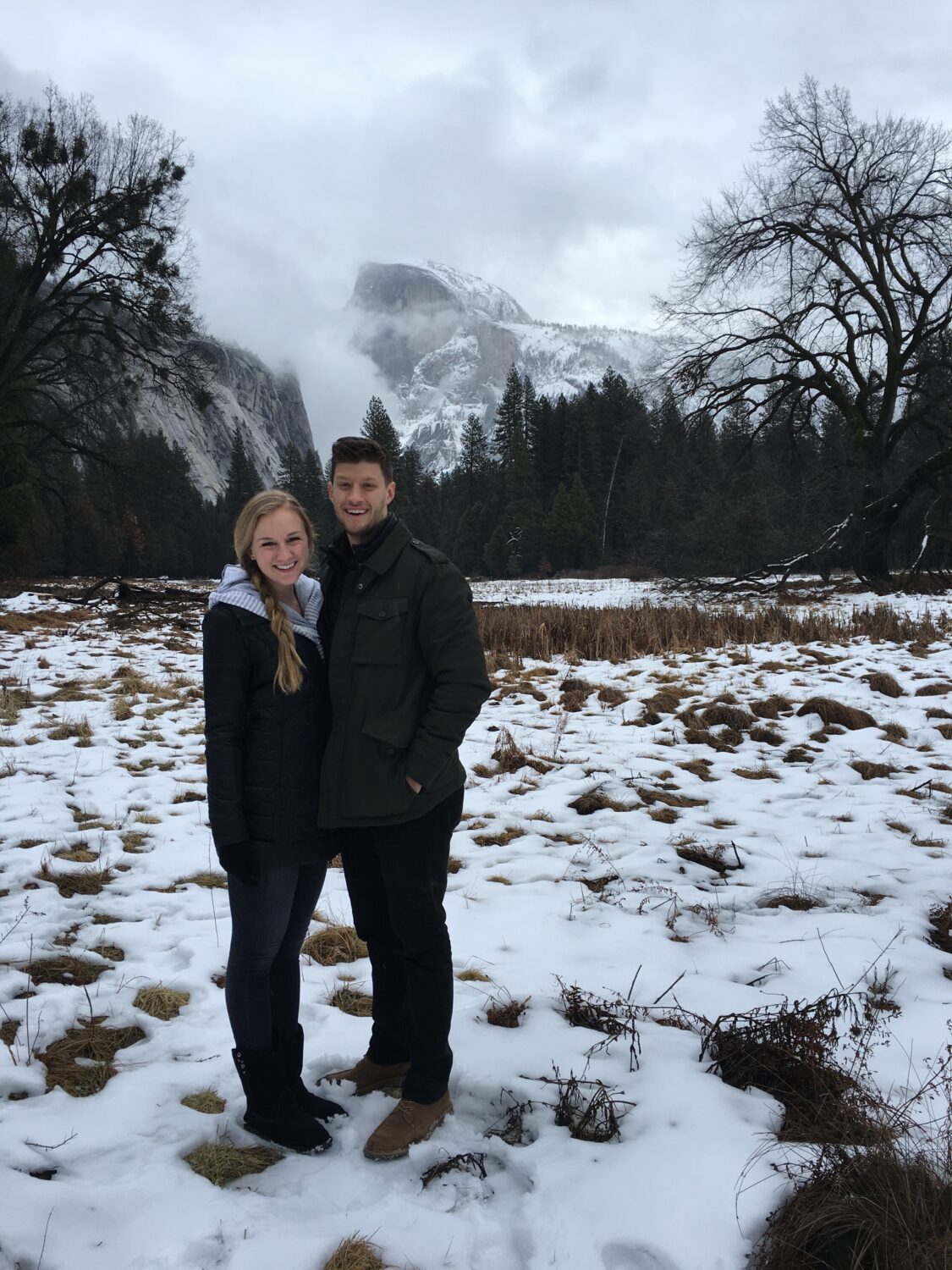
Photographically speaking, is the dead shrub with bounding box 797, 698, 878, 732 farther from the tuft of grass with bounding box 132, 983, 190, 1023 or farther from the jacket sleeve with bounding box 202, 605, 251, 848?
the jacket sleeve with bounding box 202, 605, 251, 848

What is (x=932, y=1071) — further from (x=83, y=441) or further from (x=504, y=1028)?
(x=83, y=441)

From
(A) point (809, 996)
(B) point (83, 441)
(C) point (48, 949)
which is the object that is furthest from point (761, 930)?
(B) point (83, 441)

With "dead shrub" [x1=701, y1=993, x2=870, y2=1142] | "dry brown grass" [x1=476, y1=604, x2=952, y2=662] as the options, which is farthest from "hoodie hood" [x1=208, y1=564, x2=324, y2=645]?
"dry brown grass" [x1=476, y1=604, x2=952, y2=662]

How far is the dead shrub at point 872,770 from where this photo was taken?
4.96 meters

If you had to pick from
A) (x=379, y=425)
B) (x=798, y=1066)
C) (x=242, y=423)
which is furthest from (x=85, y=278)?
(x=242, y=423)

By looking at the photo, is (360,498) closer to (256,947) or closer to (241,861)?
(241,861)

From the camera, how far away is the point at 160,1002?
106 inches

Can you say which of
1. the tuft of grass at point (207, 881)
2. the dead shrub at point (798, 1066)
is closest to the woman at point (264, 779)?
the dead shrub at point (798, 1066)

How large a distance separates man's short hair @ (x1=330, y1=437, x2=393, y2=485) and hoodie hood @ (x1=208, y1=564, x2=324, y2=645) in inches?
14.9

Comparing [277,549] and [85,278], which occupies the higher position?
[85,278]

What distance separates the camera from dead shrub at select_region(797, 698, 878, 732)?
19.9ft

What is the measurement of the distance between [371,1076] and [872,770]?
166 inches

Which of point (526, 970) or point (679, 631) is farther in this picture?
point (679, 631)

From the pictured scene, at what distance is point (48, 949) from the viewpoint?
2973mm
